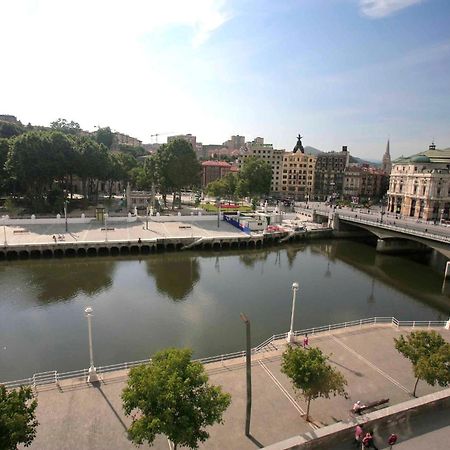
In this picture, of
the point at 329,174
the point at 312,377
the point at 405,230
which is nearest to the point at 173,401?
the point at 312,377

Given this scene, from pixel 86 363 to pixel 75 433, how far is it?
8880 millimetres

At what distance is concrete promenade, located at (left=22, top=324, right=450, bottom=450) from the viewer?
15492 mm

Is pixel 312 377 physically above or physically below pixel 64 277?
above

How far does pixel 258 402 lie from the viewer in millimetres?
18141

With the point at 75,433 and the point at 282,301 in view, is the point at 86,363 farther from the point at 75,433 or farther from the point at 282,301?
the point at 282,301

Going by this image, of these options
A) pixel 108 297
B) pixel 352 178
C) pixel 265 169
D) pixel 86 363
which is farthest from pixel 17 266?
pixel 352 178

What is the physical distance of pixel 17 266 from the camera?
154ft

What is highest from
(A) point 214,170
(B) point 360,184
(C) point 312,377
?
(A) point 214,170

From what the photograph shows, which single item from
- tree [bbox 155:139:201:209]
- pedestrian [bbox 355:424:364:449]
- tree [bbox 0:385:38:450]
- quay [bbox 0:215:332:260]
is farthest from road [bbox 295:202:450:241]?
tree [bbox 0:385:38:450]

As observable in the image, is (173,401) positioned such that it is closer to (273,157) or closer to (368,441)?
(368,441)

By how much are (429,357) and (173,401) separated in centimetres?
1272

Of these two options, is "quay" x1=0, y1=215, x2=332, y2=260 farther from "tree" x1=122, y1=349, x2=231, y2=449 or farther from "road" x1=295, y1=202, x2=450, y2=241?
"tree" x1=122, y1=349, x2=231, y2=449

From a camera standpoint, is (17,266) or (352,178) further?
(352,178)

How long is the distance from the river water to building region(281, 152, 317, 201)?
7824 centimetres
